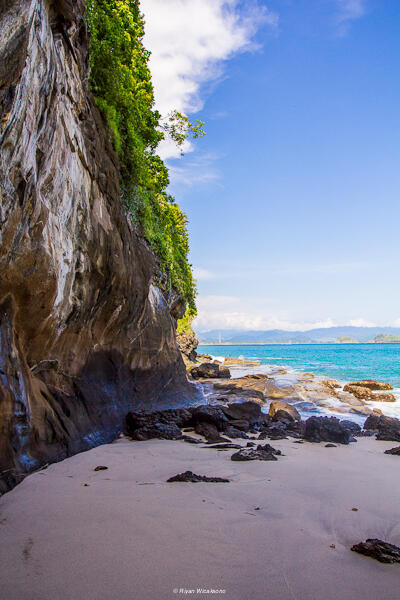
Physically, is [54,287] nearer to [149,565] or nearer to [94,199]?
[94,199]

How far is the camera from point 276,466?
5.21 m

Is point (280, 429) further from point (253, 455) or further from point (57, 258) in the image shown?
point (57, 258)

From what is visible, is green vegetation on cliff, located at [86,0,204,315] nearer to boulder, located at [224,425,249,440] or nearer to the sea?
boulder, located at [224,425,249,440]

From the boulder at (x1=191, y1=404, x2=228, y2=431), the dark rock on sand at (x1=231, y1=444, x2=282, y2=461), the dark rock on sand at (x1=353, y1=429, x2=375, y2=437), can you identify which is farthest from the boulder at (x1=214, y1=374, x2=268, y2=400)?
the dark rock on sand at (x1=231, y1=444, x2=282, y2=461)

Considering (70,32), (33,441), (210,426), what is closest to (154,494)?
(33,441)

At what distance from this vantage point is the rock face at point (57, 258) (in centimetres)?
416

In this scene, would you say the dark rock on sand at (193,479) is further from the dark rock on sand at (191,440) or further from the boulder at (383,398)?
the boulder at (383,398)

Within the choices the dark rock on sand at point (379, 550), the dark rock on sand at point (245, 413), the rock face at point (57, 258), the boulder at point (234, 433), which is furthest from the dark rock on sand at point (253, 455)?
the dark rock on sand at point (245, 413)

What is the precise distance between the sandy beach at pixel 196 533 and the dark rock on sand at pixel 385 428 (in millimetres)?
4082

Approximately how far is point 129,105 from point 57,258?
717 centimetres

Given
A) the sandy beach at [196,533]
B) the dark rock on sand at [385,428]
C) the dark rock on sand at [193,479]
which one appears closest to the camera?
the sandy beach at [196,533]

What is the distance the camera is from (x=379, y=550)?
2.60 metres

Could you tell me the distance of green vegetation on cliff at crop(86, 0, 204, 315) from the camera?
9.48 metres

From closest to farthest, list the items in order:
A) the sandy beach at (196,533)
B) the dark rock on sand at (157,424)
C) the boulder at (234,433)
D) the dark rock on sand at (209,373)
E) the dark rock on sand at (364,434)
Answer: the sandy beach at (196,533), the dark rock on sand at (157,424), the boulder at (234,433), the dark rock on sand at (364,434), the dark rock on sand at (209,373)
